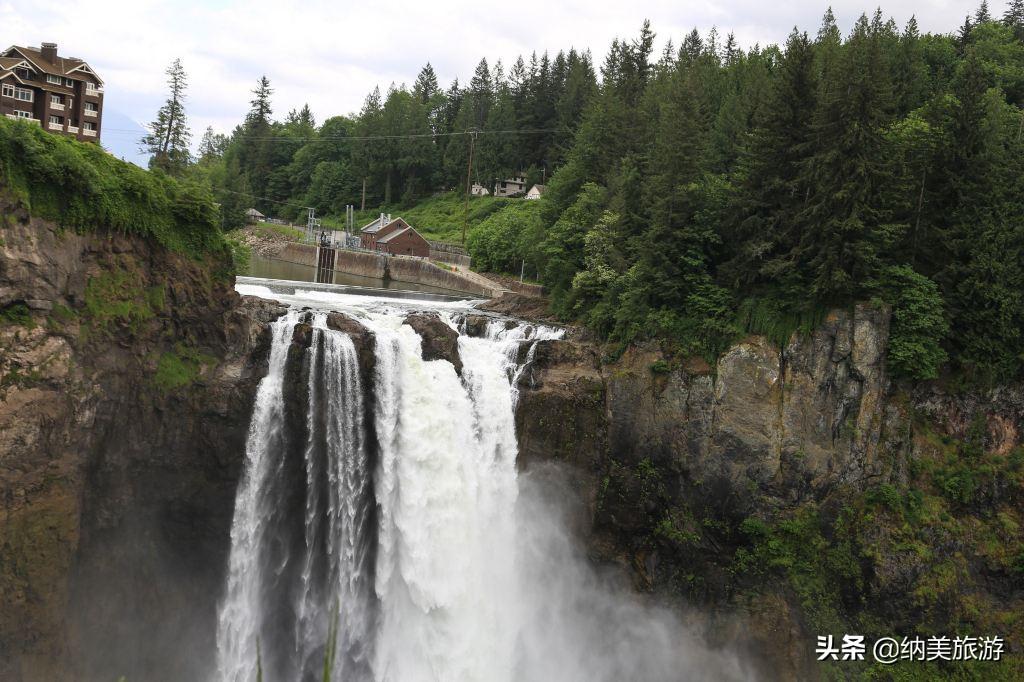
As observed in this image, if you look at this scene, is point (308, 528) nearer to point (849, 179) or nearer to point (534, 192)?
point (849, 179)

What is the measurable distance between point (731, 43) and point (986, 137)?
6990cm

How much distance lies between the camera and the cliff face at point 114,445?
65.8 ft

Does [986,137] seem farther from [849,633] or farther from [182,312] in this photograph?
[182,312]

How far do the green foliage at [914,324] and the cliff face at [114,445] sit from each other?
2268 cm

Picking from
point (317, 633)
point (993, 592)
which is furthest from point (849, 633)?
point (317, 633)

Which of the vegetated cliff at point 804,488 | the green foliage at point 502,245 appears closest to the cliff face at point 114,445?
the vegetated cliff at point 804,488

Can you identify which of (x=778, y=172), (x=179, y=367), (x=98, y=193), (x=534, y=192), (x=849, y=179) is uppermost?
(x=534, y=192)

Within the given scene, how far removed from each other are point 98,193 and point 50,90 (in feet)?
48.6

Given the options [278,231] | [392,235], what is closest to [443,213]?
[278,231]

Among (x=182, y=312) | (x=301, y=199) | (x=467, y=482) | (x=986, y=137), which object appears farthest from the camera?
(x=301, y=199)

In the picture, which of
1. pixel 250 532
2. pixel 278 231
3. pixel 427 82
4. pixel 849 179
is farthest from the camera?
Result: pixel 427 82

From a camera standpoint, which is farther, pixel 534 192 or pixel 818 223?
pixel 534 192

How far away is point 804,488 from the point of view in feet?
88.4

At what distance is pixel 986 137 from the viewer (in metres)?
28.1
